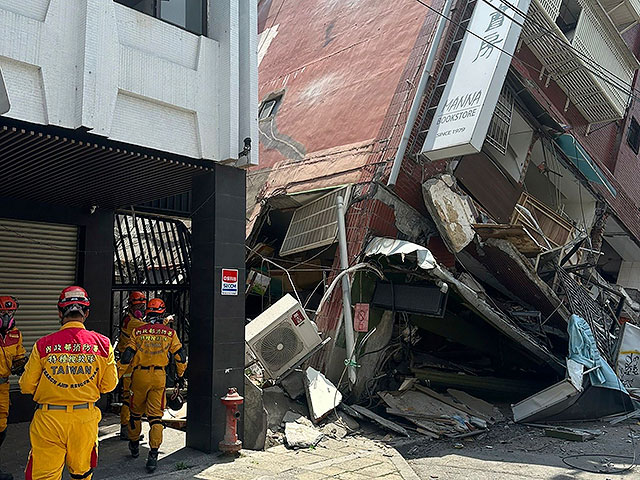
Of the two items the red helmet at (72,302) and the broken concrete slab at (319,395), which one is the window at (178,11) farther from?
the broken concrete slab at (319,395)

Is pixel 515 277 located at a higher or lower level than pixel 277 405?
higher

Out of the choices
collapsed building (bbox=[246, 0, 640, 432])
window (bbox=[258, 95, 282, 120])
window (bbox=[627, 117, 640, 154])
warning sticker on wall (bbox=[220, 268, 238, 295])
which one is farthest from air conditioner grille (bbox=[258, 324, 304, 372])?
window (bbox=[627, 117, 640, 154])

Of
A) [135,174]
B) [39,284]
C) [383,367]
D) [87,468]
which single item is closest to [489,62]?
[383,367]

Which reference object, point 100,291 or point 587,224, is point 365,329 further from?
point 587,224

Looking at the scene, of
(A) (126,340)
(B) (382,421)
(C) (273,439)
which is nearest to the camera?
(C) (273,439)

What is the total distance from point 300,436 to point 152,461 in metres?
2.34

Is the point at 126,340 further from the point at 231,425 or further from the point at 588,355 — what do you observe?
the point at 588,355

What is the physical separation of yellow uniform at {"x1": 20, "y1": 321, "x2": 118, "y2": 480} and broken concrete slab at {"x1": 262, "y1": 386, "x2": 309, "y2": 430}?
3984 millimetres

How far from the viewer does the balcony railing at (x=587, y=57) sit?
11.9 metres

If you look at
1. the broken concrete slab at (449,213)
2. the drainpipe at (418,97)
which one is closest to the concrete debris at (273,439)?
the broken concrete slab at (449,213)

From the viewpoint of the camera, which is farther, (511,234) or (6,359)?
(511,234)

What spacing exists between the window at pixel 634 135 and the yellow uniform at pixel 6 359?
17236 millimetres

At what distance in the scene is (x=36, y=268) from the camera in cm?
922

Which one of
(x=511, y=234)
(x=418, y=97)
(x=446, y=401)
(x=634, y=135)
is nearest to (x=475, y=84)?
(x=418, y=97)
